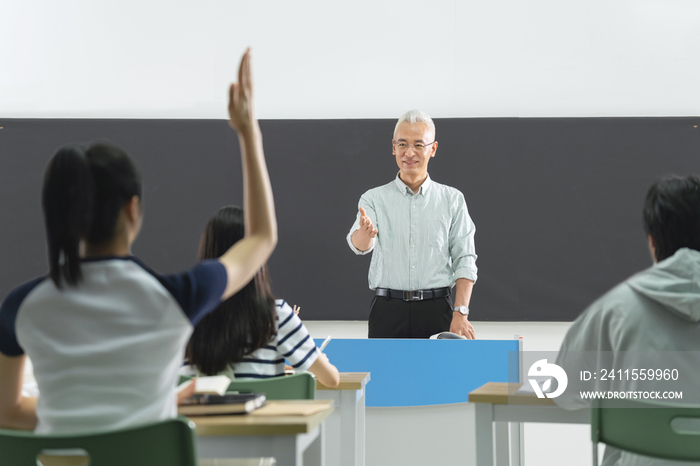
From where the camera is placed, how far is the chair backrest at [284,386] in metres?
1.50

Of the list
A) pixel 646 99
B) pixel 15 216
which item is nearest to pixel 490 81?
pixel 646 99

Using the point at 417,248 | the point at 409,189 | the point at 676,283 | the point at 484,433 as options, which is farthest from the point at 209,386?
the point at 409,189

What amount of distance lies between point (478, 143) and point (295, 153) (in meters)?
1.27

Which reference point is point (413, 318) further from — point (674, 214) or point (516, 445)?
point (674, 214)

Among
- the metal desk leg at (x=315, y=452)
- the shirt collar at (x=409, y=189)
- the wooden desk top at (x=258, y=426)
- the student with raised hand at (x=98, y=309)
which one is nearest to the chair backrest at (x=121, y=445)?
the student with raised hand at (x=98, y=309)

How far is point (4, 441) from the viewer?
37.1 inches

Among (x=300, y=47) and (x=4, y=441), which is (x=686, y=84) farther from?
(x=4, y=441)

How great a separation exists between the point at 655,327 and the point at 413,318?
196cm

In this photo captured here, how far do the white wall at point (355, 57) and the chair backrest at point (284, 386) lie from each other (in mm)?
2929

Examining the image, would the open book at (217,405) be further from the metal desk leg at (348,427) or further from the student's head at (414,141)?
the student's head at (414,141)

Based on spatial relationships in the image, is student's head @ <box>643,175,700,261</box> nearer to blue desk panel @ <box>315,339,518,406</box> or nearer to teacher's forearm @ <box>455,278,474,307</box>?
blue desk panel @ <box>315,339,518,406</box>

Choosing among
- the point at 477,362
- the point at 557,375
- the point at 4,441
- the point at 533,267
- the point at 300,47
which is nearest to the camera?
the point at 4,441

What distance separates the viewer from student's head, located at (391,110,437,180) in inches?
130

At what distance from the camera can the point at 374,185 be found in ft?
13.6
